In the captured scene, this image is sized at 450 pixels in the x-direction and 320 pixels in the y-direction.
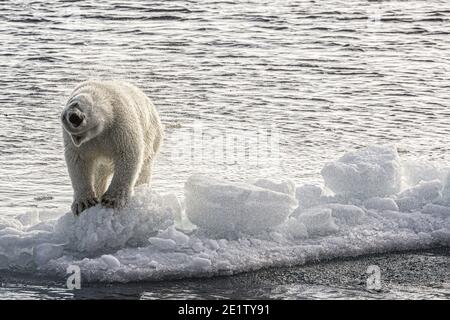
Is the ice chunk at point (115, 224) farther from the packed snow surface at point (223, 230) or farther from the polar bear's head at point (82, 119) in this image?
the polar bear's head at point (82, 119)

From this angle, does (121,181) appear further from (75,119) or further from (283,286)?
(283,286)

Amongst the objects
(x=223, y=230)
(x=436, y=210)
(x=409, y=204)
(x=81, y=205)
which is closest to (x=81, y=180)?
(x=81, y=205)

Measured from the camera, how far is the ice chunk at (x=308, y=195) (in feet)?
29.9

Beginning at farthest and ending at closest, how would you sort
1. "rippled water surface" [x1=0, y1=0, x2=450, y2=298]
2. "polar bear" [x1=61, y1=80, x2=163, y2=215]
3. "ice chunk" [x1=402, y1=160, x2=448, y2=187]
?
"rippled water surface" [x1=0, y1=0, x2=450, y2=298], "ice chunk" [x1=402, y1=160, x2=448, y2=187], "polar bear" [x1=61, y1=80, x2=163, y2=215]

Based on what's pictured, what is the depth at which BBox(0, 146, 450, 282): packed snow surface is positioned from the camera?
801cm

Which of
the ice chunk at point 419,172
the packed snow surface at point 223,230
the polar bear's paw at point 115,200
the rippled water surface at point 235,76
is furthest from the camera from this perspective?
the rippled water surface at point 235,76

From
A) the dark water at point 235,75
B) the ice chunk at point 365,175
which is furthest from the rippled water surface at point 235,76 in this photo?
the ice chunk at point 365,175

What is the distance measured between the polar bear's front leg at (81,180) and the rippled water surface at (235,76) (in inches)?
57.4

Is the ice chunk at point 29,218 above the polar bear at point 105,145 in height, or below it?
below

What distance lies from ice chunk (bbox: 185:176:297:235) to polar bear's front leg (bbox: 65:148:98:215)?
82 centimetres

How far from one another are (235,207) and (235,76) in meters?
7.26

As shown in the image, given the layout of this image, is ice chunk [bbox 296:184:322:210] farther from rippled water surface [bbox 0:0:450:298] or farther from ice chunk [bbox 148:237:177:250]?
rippled water surface [bbox 0:0:450:298]

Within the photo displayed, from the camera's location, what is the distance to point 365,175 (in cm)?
920

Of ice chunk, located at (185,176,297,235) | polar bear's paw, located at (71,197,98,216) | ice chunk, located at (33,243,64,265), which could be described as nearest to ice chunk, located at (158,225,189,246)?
ice chunk, located at (185,176,297,235)
